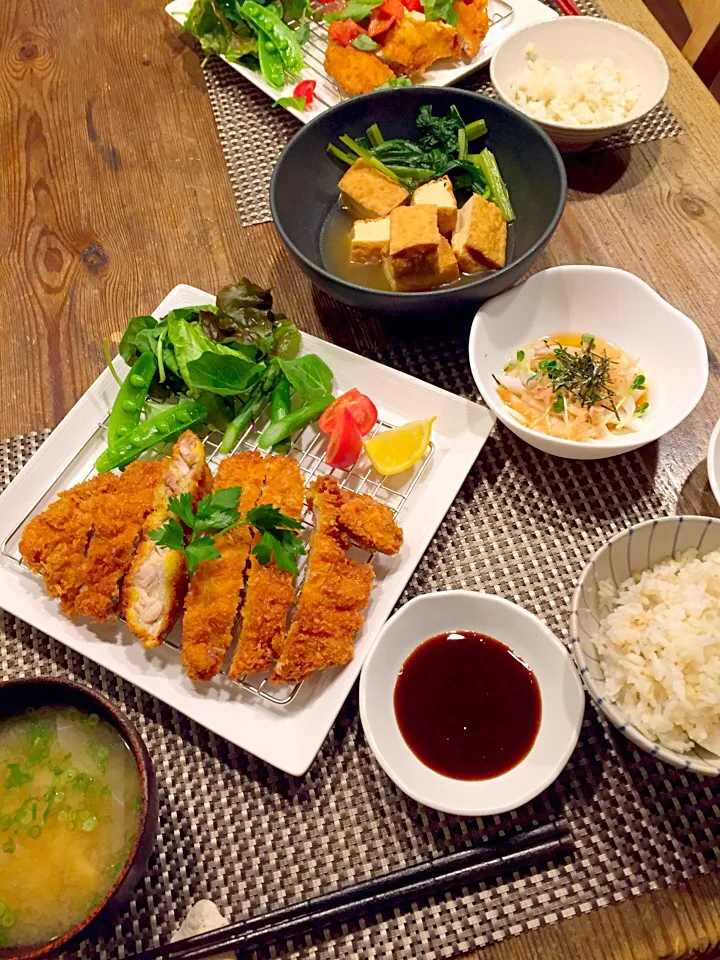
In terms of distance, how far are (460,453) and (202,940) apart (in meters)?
1.34

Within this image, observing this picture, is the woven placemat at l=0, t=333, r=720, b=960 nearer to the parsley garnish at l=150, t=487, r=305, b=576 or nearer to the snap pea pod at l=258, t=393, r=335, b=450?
the parsley garnish at l=150, t=487, r=305, b=576

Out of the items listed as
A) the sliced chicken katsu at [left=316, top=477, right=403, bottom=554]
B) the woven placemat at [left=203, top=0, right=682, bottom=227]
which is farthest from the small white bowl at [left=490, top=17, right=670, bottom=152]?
the sliced chicken katsu at [left=316, top=477, right=403, bottom=554]

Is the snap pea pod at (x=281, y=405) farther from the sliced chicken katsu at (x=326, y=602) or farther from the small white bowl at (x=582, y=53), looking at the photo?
the small white bowl at (x=582, y=53)

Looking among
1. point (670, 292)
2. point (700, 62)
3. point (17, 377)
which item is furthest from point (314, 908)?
point (700, 62)

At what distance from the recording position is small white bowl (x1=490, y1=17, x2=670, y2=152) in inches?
101

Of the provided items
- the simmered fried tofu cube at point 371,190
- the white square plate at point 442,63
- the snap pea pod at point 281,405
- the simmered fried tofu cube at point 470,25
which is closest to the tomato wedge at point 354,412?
the snap pea pod at point 281,405

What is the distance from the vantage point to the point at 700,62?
10.3ft

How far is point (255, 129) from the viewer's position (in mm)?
2920

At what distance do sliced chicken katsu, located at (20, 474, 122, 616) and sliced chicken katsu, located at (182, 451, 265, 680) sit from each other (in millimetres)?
304

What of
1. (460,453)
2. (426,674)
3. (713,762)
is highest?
(713,762)

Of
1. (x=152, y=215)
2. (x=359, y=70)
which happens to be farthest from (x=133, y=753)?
(x=359, y=70)

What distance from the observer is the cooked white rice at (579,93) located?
2.57 metres

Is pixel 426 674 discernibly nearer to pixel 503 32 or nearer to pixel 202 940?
pixel 202 940

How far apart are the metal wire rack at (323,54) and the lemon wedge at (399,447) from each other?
1567 millimetres
